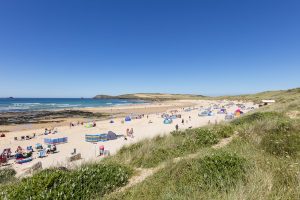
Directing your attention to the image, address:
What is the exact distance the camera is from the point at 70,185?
4.03m

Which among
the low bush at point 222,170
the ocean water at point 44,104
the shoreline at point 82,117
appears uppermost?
the low bush at point 222,170

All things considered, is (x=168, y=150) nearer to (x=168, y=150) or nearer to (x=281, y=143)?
(x=168, y=150)

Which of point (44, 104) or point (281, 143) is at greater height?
point (281, 143)

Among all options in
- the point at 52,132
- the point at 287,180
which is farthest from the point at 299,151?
the point at 52,132

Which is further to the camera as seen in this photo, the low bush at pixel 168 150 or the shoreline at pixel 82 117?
the shoreline at pixel 82 117

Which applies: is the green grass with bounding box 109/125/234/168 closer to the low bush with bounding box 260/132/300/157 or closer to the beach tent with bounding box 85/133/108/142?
the low bush with bounding box 260/132/300/157

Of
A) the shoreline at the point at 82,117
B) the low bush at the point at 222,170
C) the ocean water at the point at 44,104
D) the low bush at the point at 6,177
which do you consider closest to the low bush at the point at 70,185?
the low bush at the point at 222,170

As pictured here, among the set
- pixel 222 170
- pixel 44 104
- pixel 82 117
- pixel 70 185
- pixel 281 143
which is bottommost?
pixel 82 117

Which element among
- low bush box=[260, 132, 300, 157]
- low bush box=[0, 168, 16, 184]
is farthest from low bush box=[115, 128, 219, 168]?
low bush box=[0, 168, 16, 184]

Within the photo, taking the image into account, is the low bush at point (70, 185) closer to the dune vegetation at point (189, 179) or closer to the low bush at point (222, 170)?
the dune vegetation at point (189, 179)

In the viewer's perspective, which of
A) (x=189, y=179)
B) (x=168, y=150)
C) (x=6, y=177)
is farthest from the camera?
(x=6, y=177)

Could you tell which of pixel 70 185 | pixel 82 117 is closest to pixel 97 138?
pixel 70 185

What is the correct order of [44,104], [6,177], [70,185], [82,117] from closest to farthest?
1. [70,185]
2. [6,177]
3. [82,117]
4. [44,104]

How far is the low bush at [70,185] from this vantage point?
3.75 meters
